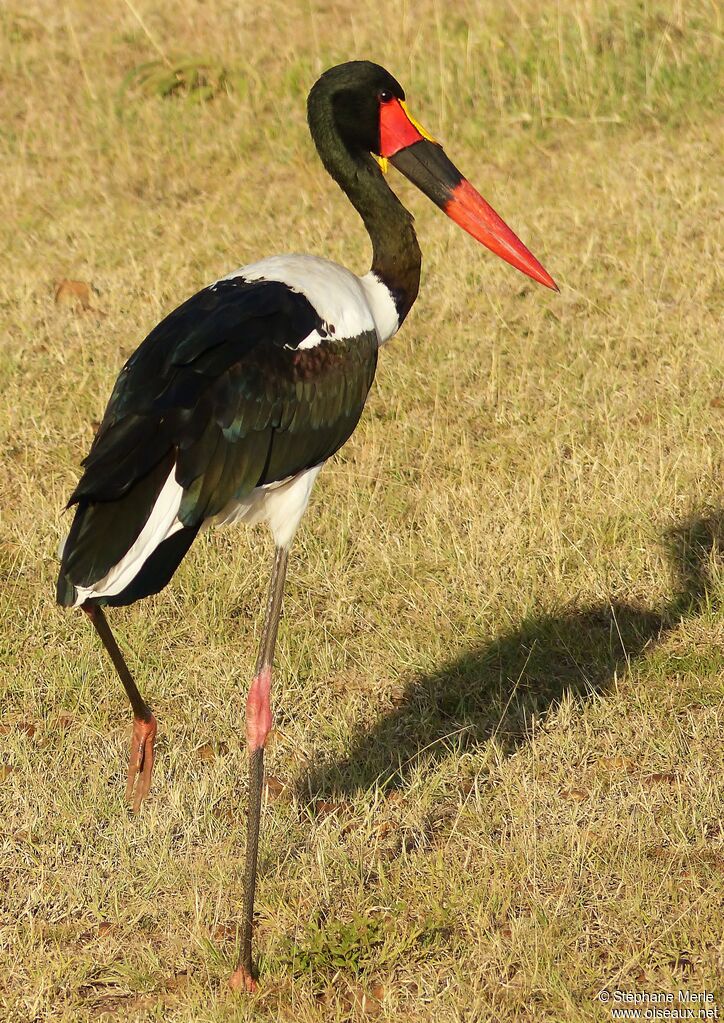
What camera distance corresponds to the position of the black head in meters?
4.53

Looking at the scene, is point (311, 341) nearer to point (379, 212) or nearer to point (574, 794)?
point (379, 212)

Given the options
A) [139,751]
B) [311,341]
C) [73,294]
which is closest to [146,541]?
[311,341]

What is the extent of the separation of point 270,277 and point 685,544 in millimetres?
2033

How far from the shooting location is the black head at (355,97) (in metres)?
4.53

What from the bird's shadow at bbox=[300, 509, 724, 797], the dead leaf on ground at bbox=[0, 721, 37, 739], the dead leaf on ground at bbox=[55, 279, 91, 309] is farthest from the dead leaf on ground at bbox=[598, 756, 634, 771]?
the dead leaf on ground at bbox=[55, 279, 91, 309]

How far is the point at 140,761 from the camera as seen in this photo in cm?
438

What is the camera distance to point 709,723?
14.9 feet

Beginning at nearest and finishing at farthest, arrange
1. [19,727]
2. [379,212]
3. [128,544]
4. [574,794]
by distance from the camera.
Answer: [128,544], [574,794], [379,212], [19,727]

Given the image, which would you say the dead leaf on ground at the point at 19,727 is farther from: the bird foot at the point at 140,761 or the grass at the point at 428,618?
the bird foot at the point at 140,761

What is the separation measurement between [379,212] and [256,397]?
3.20 ft

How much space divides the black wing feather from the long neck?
349 millimetres

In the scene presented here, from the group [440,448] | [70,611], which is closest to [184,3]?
[440,448]

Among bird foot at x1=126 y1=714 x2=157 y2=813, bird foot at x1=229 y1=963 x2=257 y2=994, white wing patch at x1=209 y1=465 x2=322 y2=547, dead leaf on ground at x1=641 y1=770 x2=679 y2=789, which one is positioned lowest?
dead leaf on ground at x1=641 y1=770 x2=679 y2=789

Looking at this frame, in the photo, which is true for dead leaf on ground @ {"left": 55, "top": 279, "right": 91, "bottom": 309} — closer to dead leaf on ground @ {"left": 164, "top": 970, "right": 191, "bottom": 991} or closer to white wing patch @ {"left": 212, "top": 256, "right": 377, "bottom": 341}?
white wing patch @ {"left": 212, "top": 256, "right": 377, "bottom": 341}
